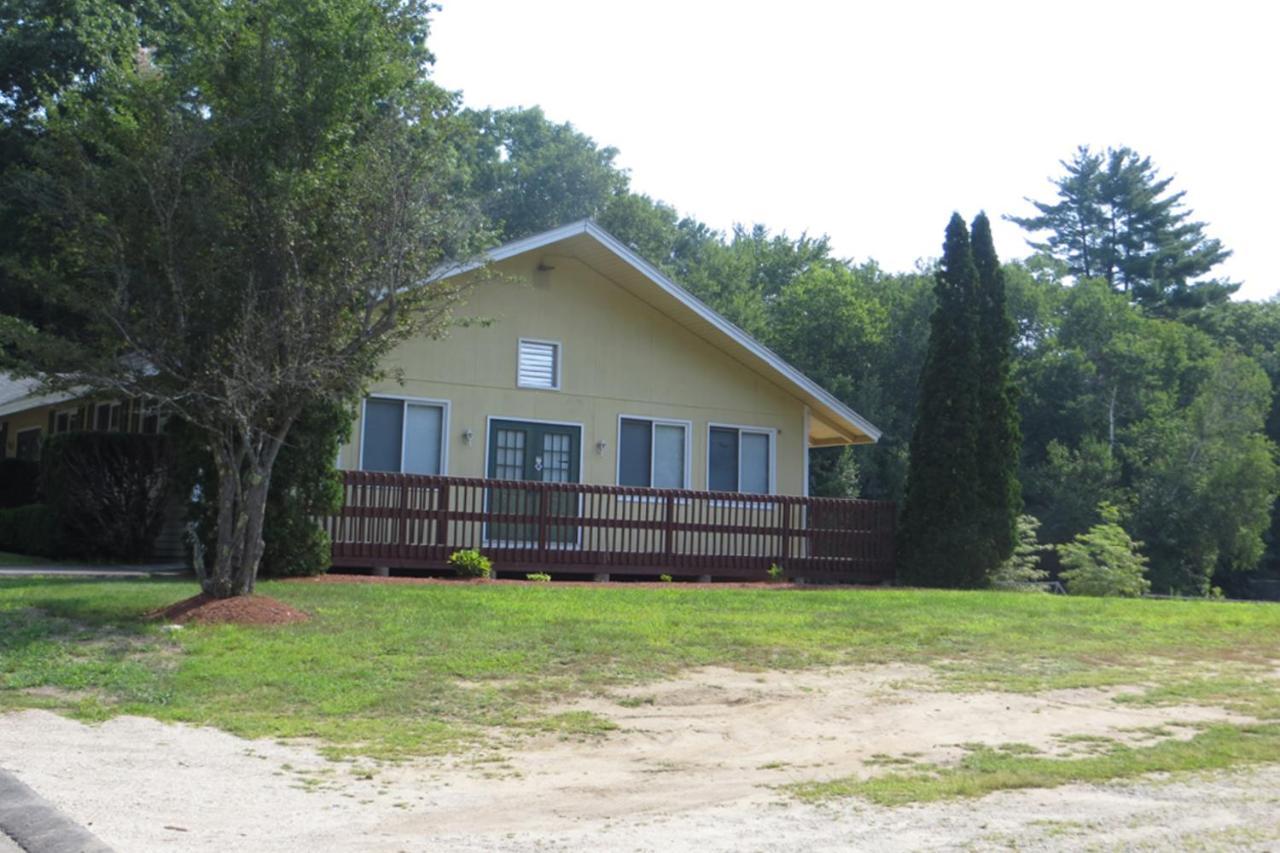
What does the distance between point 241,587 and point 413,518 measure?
5012mm

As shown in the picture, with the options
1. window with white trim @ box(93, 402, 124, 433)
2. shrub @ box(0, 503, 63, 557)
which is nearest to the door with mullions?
shrub @ box(0, 503, 63, 557)

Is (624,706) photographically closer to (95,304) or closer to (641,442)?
(95,304)

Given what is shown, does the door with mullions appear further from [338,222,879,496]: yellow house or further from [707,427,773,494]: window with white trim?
[707,427,773,494]: window with white trim

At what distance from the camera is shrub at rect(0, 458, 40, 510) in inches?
958

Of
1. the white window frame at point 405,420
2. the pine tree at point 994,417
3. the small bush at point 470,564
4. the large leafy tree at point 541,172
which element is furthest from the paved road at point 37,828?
the large leafy tree at point 541,172

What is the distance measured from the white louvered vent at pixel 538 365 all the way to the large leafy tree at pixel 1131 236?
42.5 m

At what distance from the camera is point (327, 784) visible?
723 cm

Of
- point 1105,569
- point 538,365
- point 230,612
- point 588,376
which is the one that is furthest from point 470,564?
point 1105,569

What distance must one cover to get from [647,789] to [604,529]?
39.3 ft

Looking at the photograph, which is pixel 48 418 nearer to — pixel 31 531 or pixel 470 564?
pixel 31 531

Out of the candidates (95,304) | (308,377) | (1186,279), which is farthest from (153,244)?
(1186,279)

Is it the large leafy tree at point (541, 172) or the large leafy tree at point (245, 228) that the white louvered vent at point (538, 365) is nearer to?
the large leafy tree at point (245, 228)

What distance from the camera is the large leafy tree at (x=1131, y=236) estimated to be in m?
58.4

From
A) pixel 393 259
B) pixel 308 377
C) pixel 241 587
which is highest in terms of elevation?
pixel 393 259
